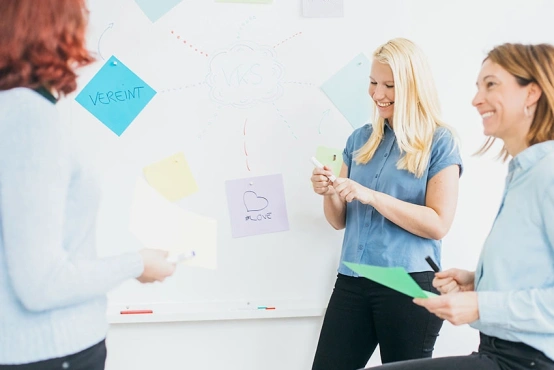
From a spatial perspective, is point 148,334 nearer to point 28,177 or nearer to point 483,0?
point 28,177

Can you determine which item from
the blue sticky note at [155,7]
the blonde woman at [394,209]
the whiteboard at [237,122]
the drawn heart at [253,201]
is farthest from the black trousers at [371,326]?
the blue sticky note at [155,7]

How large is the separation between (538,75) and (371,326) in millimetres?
838

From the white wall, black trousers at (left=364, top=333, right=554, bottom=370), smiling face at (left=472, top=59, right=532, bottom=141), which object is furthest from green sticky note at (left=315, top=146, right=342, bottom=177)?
black trousers at (left=364, top=333, right=554, bottom=370)

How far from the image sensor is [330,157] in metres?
1.93

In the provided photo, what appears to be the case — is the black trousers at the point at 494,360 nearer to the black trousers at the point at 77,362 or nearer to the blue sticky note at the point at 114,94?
the black trousers at the point at 77,362

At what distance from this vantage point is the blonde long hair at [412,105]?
160 centimetres

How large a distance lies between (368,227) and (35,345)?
99 centimetres

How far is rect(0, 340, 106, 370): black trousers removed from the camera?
3.09 feet

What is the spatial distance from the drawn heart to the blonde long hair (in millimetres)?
495

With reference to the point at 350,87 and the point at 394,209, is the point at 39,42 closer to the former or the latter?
the point at 394,209

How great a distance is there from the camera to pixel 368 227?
1.66m

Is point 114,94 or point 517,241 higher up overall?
point 114,94

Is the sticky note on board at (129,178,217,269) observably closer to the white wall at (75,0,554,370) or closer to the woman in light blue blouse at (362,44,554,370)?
the white wall at (75,0,554,370)

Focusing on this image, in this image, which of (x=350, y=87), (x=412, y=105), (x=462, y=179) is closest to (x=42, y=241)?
(x=412, y=105)
